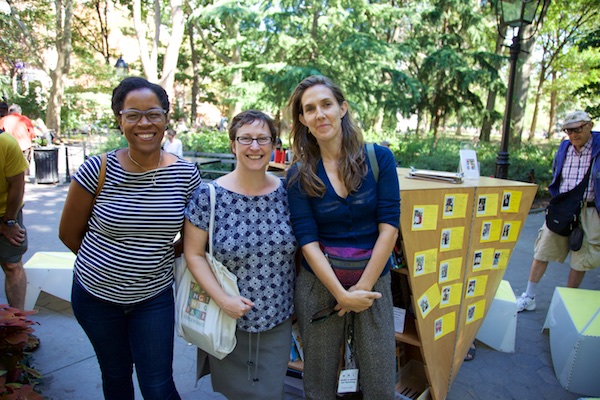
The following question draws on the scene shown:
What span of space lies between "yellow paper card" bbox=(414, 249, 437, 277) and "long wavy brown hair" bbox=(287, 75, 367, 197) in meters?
0.79

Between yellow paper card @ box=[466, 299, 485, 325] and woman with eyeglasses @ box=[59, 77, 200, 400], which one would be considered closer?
woman with eyeglasses @ box=[59, 77, 200, 400]

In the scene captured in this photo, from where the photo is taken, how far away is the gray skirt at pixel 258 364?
1.97 meters

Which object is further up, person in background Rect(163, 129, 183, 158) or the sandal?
person in background Rect(163, 129, 183, 158)

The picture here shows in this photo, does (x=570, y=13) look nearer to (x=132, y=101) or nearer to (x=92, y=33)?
(x=132, y=101)

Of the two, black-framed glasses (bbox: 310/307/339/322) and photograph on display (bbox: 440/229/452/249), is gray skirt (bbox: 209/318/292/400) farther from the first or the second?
photograph on display (bbox: 440/229/452/249)

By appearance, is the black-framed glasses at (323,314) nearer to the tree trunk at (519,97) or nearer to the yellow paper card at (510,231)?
the yellow paper card at (510,231)

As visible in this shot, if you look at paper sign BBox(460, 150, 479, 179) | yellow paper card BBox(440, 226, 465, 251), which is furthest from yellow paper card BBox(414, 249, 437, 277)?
paper sign BBox(460, 150, 479, 179)

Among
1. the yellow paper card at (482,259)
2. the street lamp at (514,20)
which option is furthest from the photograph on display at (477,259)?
the street lamp at (514,20)

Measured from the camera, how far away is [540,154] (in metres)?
11.1

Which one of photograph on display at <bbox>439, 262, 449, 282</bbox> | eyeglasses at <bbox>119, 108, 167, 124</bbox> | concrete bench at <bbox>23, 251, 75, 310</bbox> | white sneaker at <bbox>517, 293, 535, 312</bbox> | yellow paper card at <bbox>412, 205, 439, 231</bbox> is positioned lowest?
white sneaker at <bbox>517, 293, 535, 312</bbox>

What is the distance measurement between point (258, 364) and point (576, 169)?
3.68 m

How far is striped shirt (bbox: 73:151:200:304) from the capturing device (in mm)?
1783

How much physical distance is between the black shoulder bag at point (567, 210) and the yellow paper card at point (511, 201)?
158cm

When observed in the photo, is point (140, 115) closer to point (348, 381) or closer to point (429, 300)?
point (348, 381)
